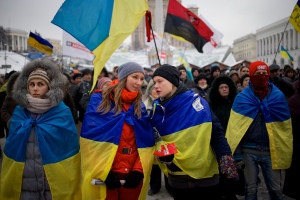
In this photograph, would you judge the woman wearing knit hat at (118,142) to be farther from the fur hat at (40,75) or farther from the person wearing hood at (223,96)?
the person wearing hood at (223,96)

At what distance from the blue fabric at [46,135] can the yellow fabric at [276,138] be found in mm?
1828

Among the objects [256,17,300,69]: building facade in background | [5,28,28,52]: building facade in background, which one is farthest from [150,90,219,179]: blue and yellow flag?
[5,28,28,52]: building facade in background

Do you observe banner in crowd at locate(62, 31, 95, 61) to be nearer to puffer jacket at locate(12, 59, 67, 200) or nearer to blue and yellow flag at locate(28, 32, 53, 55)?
blue and yellow flag at locate(28, 32, 53, 55)

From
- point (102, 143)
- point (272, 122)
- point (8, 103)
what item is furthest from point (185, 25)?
point (102, 143)

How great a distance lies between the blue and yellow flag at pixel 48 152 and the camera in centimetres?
286

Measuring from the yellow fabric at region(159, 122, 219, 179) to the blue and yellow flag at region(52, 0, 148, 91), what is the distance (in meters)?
1.28

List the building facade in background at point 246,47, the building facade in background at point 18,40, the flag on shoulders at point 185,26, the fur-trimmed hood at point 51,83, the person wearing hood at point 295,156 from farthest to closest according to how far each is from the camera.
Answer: the building facade in background at point 246,47 → the building facade in background at point 18,40 → the flag on shoulders at point 185,26 → the person wearing hood at point 295,156 → the fur-trimmed hood at point 51,83

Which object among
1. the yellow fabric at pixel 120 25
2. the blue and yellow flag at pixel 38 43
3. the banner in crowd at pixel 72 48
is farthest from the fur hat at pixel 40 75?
the blue and yellow flag at pixel 38 43

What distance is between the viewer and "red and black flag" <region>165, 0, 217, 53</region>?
8.12 metres

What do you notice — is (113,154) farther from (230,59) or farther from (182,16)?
(230,59)

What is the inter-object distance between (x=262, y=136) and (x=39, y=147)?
2.37 meters

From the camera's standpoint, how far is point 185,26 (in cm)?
823

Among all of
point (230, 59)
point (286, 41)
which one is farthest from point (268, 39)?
point (230, 59)

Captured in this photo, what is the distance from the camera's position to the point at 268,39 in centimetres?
7825
